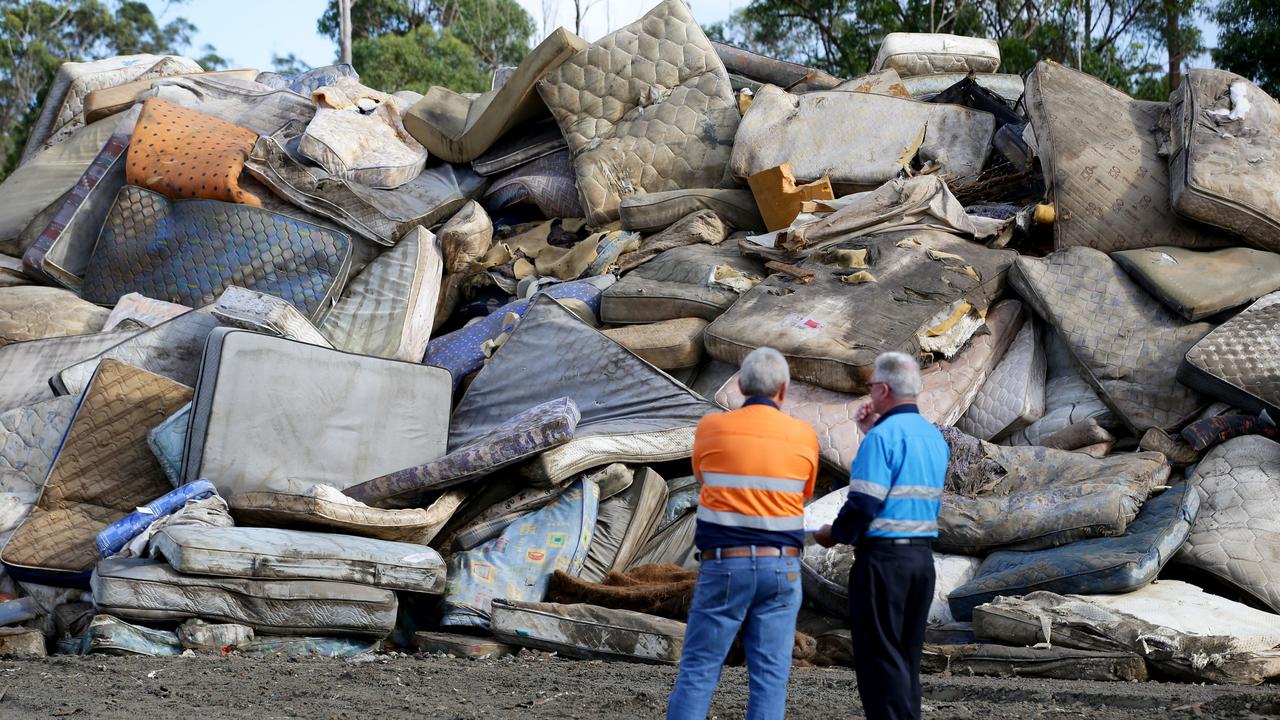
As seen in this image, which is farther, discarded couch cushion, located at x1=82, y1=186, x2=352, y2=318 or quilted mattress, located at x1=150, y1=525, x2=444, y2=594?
discarded couch cushion, located at x1=82, y1=186, x2=352, y2=318

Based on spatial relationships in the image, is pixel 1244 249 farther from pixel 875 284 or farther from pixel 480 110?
pixel 480 110

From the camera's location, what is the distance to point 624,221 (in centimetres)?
663

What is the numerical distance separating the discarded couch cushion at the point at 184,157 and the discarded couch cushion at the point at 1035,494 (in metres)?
3.72

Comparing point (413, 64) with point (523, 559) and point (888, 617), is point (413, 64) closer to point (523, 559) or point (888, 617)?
point (523, 559)

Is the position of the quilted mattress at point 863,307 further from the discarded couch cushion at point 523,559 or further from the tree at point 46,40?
the tree at point 46,40

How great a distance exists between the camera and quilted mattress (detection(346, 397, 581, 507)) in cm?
454

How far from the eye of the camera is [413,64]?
20.5 m

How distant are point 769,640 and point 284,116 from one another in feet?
19.2

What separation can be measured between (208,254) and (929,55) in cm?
470

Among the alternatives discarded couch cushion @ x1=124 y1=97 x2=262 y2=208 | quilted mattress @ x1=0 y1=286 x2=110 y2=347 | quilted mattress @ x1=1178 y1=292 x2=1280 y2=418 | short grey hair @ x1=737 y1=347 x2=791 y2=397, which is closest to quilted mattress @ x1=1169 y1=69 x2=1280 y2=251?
quilted mattress @ x1=1178 y1=292 x2=1280 y2=418

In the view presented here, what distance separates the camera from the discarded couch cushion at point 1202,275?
5.20 m

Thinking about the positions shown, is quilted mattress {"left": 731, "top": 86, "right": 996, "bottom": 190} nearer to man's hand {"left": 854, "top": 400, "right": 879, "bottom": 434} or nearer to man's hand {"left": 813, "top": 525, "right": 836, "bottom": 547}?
man's hand {"left": 854, "top": 400, "right": 879, "bottom": 434}

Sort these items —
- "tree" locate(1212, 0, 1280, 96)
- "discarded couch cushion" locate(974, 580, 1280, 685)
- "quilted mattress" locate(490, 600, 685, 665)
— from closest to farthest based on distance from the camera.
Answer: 1. "discarded couch cushion" locate(974, 580, 1280, 685)
2. "quilted mattress" locate(490, 600, 685, 665)
3. "tree" locate(1212, 0, 1280, 96)

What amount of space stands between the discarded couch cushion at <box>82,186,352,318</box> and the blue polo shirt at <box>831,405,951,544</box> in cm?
389
